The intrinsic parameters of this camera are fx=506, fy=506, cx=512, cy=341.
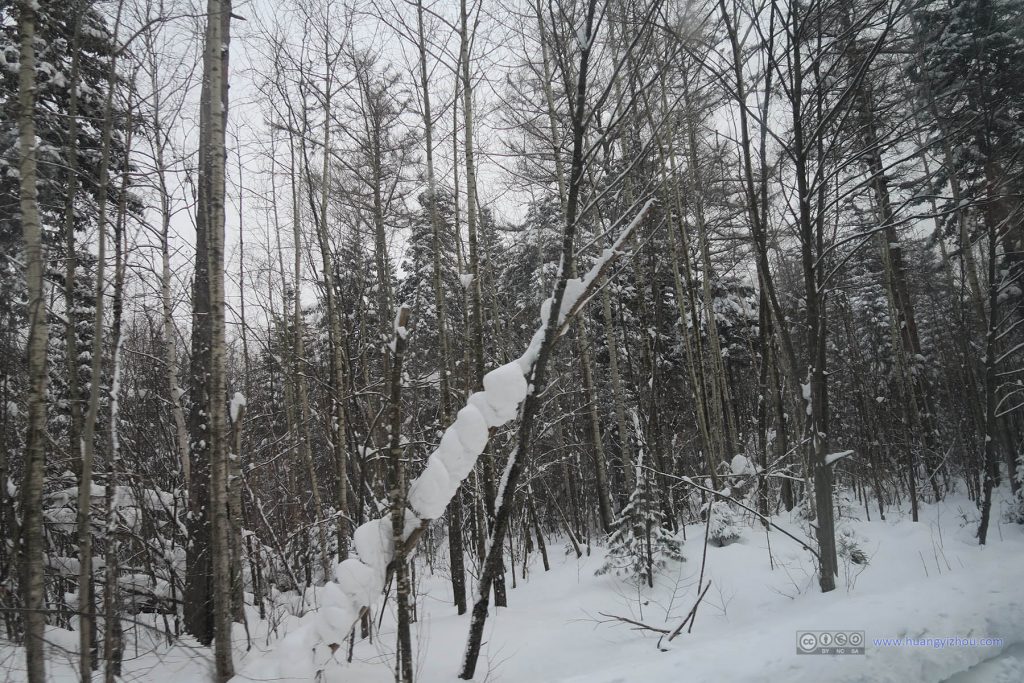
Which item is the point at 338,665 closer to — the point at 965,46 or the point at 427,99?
the point at 427,99

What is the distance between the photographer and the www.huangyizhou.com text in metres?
3.28

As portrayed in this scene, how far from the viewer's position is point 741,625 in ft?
15.6

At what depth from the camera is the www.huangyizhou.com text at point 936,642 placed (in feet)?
10.8

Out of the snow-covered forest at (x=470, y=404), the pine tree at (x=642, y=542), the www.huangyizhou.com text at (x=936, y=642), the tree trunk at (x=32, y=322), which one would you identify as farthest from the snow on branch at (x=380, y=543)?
the pine tree at (x=642, y=542)

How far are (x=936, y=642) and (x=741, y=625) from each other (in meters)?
1.72

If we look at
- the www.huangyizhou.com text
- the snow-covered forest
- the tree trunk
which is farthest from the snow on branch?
the www.huangyizhou.com text

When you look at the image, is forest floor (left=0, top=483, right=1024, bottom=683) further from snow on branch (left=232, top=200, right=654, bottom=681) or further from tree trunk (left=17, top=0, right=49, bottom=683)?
tree trunk (left=17, top=0, right=49, bottom=683)

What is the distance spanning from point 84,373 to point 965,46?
16524 millimetres

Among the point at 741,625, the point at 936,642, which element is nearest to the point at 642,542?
the point at 741,625

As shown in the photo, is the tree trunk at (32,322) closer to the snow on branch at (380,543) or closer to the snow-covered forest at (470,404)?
the snow-covered forest at (470,404)

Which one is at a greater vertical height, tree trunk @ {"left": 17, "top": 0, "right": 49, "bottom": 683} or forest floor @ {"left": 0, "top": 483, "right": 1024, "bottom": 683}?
tree trunk @ {"left": 17, "top": 0, "right": 49, "bottom": 683}

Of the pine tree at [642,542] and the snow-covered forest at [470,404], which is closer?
the snow-covered forest at [470,404]

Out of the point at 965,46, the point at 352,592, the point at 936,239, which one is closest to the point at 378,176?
the point at 352,592

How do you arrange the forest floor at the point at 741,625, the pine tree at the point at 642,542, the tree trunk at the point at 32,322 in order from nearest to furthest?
the forest floor at the point at 741,625 < the tree trunk at the point at 32,322 < the pine tree at the point at 642,542
